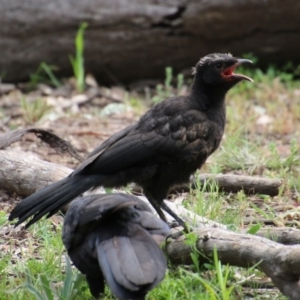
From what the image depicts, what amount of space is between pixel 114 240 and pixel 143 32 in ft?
18.4

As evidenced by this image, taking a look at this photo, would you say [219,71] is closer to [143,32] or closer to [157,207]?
[157,207]

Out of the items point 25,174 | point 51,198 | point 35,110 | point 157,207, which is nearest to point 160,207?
point 157,207

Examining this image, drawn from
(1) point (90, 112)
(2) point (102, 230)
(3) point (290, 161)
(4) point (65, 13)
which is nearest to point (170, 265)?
(2) point (102, 230)

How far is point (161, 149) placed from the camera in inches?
211

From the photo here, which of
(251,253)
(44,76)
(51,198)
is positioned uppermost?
(251,253)

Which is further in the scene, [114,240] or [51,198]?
[51,198]

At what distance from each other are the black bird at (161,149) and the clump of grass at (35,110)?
119 inches

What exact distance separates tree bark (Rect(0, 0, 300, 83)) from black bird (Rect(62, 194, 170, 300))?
205 inches

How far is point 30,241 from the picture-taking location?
209 inches

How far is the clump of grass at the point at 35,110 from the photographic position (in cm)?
840

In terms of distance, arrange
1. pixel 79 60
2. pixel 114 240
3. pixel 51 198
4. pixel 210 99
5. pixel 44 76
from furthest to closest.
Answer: pixel 44 76 < pixel 79 60 < pixel 210 99 < pixel 51 198 < pixel 114 240

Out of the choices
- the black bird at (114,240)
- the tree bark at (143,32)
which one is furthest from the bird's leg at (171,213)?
the tree bark at (143,32)

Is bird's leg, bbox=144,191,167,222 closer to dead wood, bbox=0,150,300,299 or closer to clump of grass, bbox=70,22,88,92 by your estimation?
dead wood, bbox=0,150,300,299

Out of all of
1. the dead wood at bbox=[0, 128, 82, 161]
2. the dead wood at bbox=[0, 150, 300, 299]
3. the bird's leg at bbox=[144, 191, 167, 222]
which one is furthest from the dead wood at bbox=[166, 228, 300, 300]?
the dead wood at bbox=[0, 128, 82, 161]
